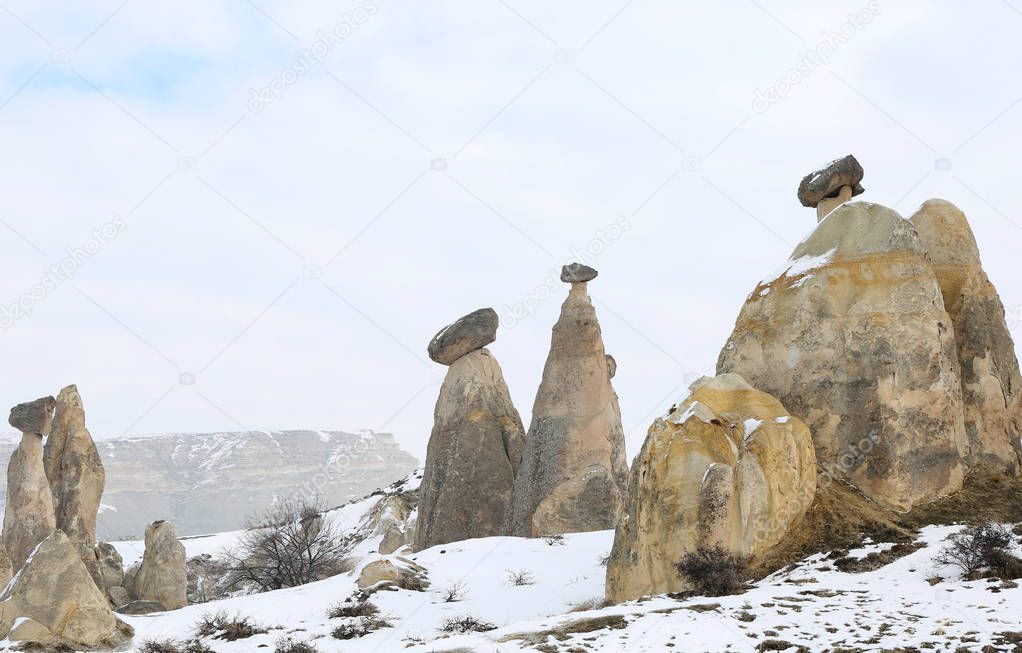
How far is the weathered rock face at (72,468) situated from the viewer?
30250 millimetres

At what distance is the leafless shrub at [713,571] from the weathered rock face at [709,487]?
21 centimetres

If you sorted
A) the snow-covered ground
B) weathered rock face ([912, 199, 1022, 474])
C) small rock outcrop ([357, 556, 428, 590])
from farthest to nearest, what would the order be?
weathered rock face ([912, 199, 1022, 474]) < small rock outcrop ([357, 556, 428, 590]) < the snow-covered ground

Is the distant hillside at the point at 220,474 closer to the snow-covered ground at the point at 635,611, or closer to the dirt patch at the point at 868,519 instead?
the snow-covered ground at the point at 635,611

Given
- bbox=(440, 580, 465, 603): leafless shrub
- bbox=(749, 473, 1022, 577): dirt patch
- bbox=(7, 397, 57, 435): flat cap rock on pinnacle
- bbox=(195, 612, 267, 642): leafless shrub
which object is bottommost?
bbox=(195, 612, 267, 642): leafless shrub

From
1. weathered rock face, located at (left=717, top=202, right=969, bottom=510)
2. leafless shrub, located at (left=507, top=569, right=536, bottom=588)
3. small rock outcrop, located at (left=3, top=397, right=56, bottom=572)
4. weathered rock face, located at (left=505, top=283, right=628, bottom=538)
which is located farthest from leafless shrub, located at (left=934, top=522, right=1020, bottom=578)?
small rock outcrop, located at (left=3, top=397, right=56, bottom=572)

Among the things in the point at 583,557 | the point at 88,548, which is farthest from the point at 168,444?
the point at 583,557

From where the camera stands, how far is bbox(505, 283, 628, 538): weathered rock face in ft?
74.3

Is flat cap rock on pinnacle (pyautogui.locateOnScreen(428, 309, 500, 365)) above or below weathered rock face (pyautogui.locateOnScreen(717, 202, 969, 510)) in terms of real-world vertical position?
above

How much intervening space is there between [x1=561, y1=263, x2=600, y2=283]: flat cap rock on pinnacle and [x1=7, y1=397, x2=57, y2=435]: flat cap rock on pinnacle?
16.8 metres

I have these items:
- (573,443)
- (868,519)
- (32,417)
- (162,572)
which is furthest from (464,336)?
(32,417)

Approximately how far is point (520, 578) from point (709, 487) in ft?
16.4

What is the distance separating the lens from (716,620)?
10.4 m

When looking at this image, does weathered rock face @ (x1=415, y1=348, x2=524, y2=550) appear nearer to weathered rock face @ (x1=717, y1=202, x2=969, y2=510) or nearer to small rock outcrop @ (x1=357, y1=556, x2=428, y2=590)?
small rock outcrop @ (x1=357, y1=556, x2=428, y2=590)

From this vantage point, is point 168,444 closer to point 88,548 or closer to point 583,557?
point 88,548
